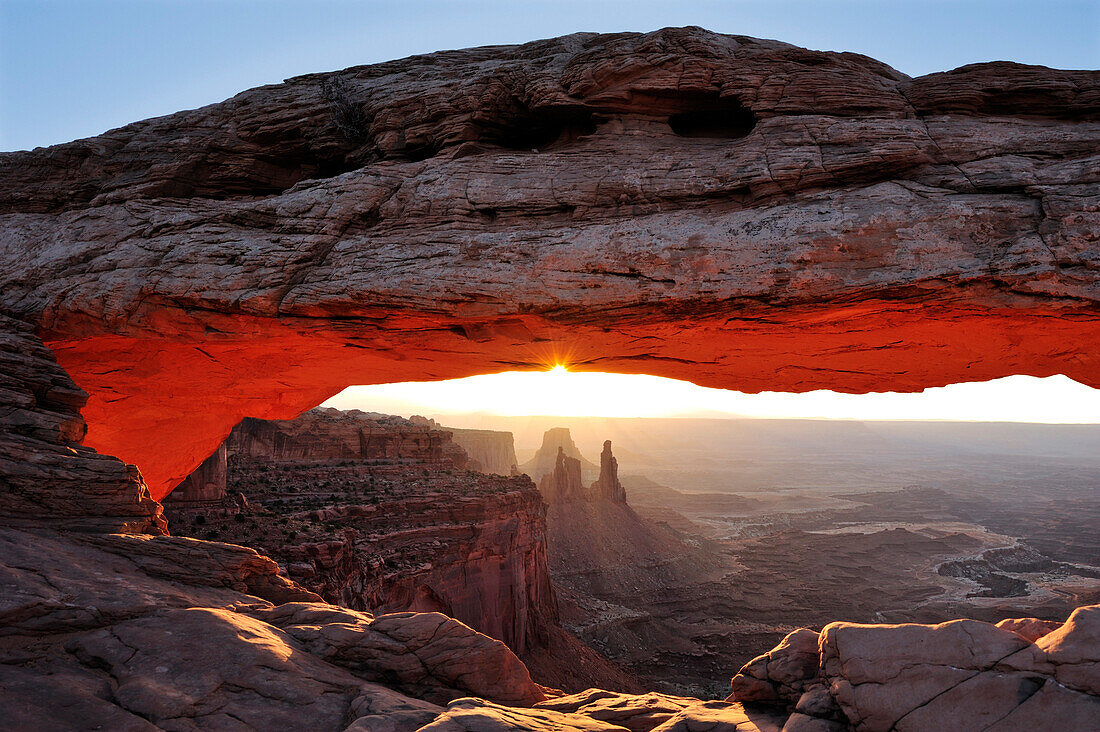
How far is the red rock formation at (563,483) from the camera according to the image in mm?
63500

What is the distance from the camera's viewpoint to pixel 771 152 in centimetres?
1101

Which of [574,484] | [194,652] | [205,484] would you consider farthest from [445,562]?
[574,484]

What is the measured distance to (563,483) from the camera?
64.5 m

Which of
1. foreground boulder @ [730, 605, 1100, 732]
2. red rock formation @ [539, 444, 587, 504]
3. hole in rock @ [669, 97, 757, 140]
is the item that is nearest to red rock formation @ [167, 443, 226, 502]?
hole in rock @ [669, 97, 757, 140]

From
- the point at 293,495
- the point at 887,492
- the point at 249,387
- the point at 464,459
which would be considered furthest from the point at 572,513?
the point at 887,492

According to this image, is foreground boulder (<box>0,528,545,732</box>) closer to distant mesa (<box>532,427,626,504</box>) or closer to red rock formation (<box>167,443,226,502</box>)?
red rock formation (<box>167,443,226,502</box>)

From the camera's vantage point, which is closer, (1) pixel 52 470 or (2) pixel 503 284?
(1) pixel 52 470

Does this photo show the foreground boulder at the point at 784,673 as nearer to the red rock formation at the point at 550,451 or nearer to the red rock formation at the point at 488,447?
the red rock formation at the point at 488,447

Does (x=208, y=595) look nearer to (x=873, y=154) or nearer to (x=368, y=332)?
(x=368, y=332)

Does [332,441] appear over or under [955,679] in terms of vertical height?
under

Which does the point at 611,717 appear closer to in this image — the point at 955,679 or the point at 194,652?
the point at 955,679

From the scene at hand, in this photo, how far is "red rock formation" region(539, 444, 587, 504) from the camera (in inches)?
2500

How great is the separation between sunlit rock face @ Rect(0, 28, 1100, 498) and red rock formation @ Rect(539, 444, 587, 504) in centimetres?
4949

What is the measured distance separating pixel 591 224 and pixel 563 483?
2175 inches
